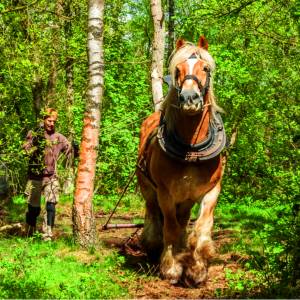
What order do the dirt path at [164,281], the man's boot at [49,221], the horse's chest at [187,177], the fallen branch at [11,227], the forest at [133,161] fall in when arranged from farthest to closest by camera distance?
the fallen branch at [11,227] → the man's boot at [49,221] → the horse's chest at [187,177] → the dirt path at [164,281] → the forest at [133,161]

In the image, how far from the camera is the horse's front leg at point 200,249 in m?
6.42

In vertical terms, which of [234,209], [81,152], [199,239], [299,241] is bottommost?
[234,209]

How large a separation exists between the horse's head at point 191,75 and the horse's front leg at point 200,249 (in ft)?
4.60

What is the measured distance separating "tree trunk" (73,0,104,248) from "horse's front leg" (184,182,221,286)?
2084mm

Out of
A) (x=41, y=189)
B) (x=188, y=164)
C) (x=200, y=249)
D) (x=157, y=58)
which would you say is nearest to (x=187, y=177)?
(x=188, y=164)

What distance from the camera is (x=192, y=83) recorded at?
6.07 meters

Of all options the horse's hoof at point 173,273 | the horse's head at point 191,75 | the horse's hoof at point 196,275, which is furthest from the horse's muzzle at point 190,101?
the horse's hoof at point 173,273

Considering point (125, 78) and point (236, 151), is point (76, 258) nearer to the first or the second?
point (236, 151)

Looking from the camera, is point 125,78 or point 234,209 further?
point 125,78

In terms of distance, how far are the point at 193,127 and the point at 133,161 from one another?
997cm

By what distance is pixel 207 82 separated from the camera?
6.48 meters

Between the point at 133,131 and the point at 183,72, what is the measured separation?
10.5 metres

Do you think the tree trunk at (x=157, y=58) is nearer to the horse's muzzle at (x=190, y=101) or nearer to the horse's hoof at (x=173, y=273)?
the horse's hoof at (x=173, y=273)

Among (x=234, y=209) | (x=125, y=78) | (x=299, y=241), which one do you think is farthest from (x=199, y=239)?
(x=125, y=78)
